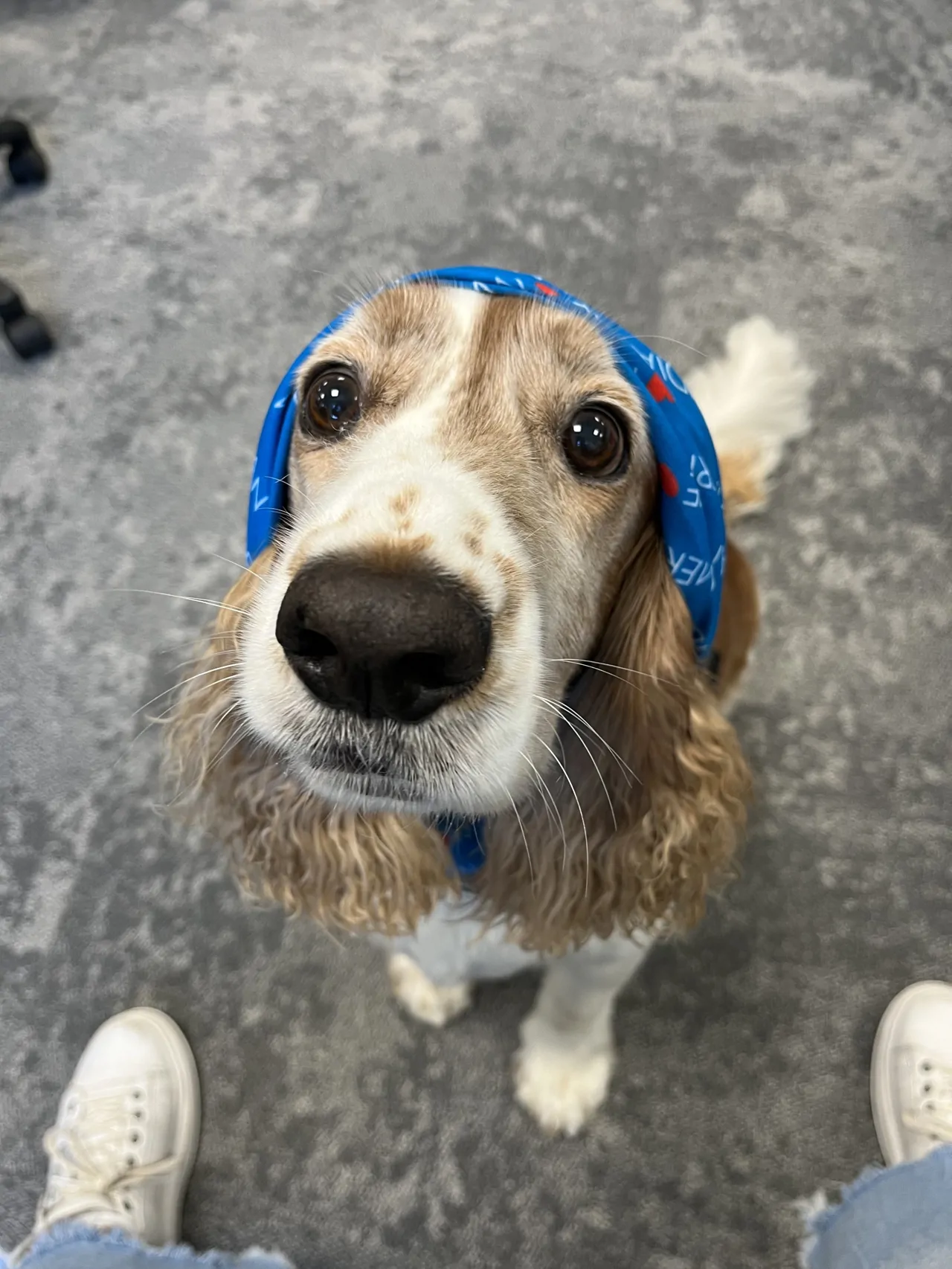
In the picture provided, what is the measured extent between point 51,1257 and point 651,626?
1.31 meters

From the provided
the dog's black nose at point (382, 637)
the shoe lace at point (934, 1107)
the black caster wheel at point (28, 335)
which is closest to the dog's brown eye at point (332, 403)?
the dog's black nose at point (382, 637)

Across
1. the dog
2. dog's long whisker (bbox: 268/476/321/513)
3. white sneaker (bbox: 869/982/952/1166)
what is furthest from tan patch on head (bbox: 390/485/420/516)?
white sneaker (bbox: 869/982/952/1166)

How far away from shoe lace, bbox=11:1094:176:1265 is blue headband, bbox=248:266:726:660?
1089mm

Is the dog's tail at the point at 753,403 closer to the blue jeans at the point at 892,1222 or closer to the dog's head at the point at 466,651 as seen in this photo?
the dog's head at the point at 466,651

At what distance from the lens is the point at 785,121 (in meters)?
2.66

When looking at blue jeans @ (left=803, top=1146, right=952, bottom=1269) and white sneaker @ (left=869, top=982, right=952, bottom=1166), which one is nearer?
blue jeans @ (left=803, top=1146, right=952, bottom=1269)

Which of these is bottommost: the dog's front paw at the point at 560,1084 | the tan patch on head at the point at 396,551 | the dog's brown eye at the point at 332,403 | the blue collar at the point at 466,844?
the dog's front paw at the point at 560,1084

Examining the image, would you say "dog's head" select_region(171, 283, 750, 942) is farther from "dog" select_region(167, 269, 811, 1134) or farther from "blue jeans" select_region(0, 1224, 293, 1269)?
"blue jeans" select_region(0, 1224, 293, 1269)

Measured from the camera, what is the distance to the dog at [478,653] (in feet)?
2.54

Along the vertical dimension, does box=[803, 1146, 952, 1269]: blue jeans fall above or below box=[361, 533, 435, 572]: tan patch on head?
below

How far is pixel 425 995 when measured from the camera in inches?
63.6

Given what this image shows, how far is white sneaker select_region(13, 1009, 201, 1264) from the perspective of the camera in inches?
57.7

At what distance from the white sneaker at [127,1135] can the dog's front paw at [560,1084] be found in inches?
24.3

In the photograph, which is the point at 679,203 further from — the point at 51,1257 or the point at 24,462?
the point at 51,1257
